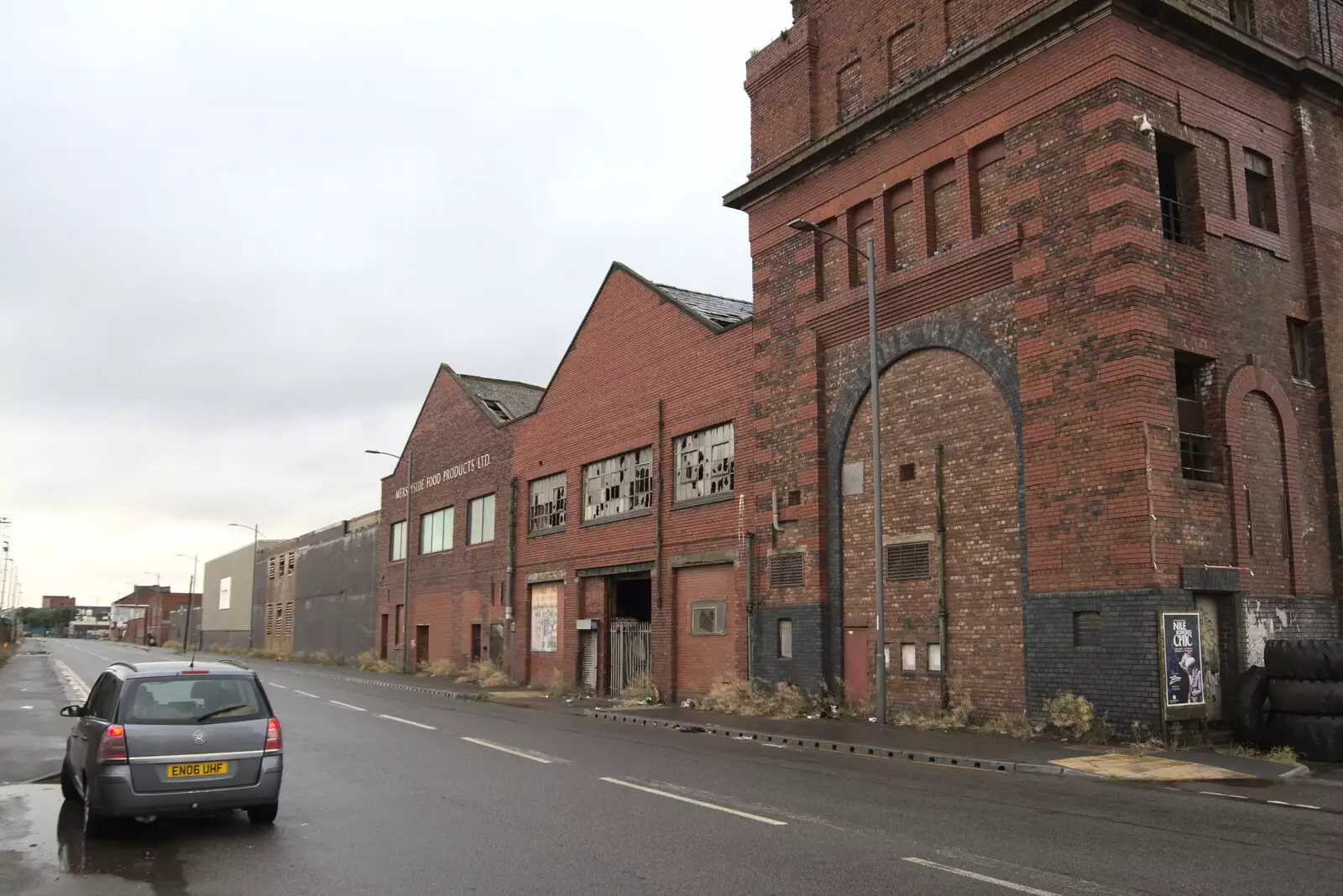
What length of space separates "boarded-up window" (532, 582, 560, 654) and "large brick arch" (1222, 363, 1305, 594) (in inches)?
781

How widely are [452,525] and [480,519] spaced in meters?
2.54

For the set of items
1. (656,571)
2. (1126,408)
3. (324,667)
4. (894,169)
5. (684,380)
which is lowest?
(324,667)

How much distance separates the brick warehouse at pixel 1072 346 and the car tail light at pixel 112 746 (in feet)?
42.4

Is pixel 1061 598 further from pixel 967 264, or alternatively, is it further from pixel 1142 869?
pixel 1142 869

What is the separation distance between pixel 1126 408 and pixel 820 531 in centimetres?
735

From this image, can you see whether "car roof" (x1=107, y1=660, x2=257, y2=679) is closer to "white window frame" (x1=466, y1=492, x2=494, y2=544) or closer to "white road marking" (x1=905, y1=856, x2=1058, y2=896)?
"white road marking" (x1=905, y1=856, x2=1058, y2=896)

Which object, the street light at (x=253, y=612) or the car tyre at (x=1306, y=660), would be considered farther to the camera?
the street light at (x=253, y=612)

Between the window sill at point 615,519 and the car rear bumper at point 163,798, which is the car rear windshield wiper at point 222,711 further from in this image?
the window sill at point 615,519

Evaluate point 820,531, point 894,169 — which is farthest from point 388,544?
point 894,169

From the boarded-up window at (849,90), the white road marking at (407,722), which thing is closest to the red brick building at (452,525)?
the white road marking at (407,722)

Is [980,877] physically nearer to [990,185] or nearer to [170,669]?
[170,669]

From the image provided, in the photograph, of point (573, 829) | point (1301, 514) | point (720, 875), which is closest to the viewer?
point (720, 875)

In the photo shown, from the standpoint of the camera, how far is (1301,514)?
1772cm

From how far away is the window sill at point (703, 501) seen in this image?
24312 mm
